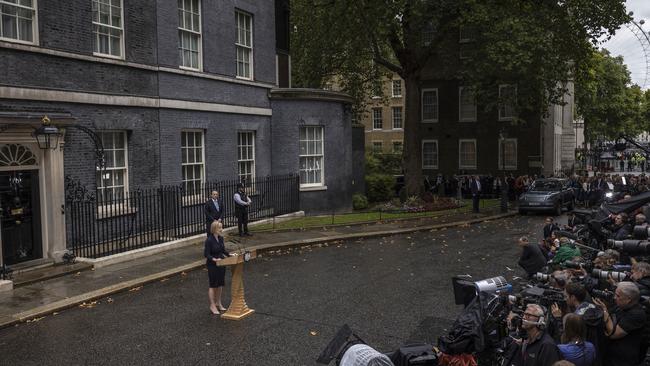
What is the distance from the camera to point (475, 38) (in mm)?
29234

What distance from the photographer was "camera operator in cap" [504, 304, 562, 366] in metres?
5.59

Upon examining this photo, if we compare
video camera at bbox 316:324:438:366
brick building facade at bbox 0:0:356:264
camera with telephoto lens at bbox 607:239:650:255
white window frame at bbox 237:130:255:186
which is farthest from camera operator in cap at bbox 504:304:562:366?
white window frame at bbox 237:130:255:186

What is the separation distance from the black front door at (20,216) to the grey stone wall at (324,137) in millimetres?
11015

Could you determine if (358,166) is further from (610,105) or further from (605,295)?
(610,105)

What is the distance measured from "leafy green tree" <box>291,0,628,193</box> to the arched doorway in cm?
1589

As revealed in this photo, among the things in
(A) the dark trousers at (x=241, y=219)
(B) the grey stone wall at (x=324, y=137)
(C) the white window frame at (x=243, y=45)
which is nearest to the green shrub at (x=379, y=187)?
(B) the grey stone wall at (x=324, y=137)

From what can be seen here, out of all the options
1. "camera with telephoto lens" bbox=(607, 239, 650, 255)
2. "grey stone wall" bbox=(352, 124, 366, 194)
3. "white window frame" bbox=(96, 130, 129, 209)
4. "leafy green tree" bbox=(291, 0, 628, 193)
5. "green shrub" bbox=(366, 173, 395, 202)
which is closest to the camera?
"camera with telephoto lens" bbox=(607, 239, 650, 255)

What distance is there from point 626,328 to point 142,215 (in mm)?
13416

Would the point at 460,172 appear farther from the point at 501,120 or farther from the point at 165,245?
the point at 165,245

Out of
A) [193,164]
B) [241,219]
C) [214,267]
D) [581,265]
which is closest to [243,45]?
[193,164]

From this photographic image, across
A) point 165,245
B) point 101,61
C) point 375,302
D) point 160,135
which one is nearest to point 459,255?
point 375,302

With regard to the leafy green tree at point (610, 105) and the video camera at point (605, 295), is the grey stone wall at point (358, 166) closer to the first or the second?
the video camera at point (605, 295)

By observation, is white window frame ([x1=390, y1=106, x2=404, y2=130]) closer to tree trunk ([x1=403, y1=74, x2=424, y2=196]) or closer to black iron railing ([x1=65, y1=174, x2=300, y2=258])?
tree trunk ([x1=403, y1=74, x2=424, y2=196])

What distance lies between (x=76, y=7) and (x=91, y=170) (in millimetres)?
4262
